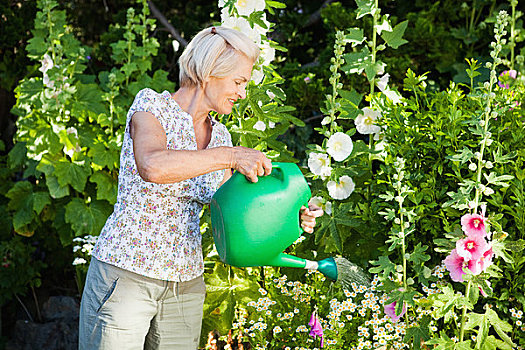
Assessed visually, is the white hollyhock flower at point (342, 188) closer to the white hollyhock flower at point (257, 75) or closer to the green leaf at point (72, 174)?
the white hollyhock flower at point (257, 75)

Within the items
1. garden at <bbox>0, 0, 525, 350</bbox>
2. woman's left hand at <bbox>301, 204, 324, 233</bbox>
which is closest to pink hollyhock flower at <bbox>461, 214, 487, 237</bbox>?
garden at <bbox>0, 0, 525, 350</bbox>

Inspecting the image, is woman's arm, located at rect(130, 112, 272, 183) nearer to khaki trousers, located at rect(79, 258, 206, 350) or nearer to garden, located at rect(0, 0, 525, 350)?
khaki trousers, located at rect(79, 258, 206, 350)

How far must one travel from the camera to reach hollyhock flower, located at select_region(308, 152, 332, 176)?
2.43 metres

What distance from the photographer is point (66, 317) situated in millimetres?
3527

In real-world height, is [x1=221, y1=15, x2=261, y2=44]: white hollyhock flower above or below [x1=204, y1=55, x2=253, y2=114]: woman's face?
above

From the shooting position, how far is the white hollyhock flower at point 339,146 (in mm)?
2367

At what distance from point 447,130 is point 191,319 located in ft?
3.74

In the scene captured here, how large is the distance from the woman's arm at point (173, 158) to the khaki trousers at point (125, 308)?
373 millimetres

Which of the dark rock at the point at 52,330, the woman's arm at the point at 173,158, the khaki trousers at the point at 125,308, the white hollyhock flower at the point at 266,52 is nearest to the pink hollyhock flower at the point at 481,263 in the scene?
the woman's arm at the point at 173,158

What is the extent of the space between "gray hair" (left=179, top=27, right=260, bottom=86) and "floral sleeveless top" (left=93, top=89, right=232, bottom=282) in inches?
4.5

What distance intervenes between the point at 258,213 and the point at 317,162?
719 mm

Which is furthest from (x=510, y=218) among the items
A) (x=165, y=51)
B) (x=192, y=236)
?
(x=165, y=51)

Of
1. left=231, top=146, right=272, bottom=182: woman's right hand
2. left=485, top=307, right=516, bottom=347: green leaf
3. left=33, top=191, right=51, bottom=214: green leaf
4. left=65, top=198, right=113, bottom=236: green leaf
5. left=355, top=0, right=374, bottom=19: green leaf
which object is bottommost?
left=485, top=307, right=516, bottom=347: green leaf

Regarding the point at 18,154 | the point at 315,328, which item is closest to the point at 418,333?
the point at 315,328
